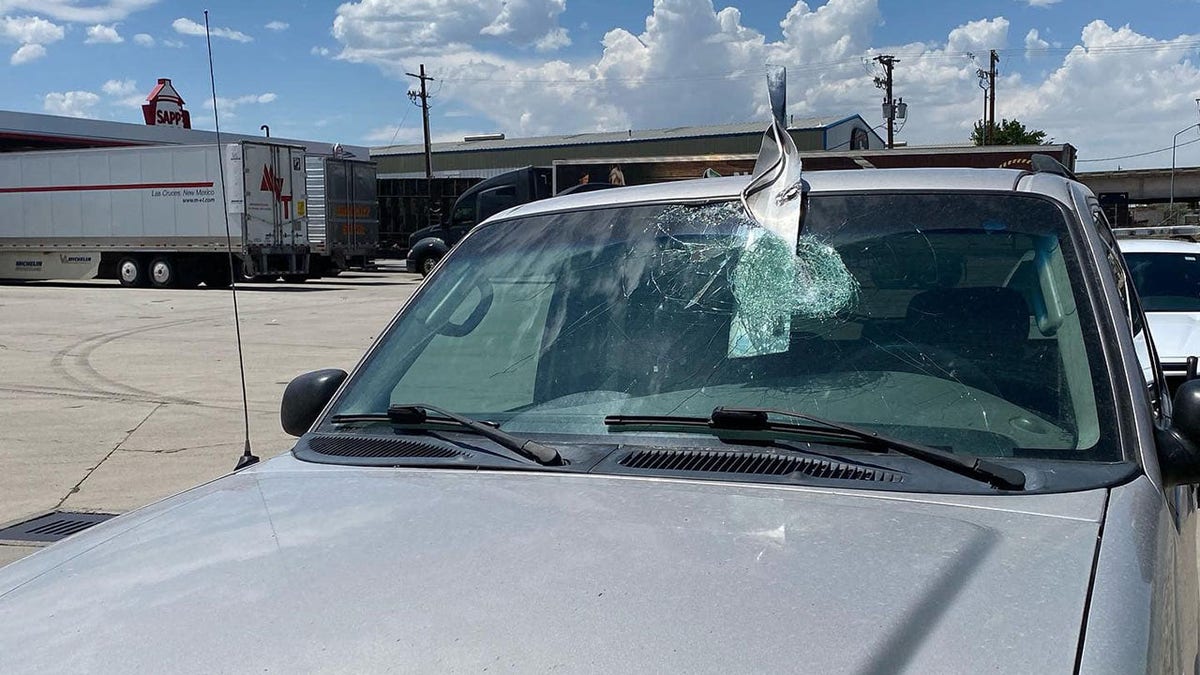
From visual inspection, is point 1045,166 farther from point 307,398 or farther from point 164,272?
point 164,272

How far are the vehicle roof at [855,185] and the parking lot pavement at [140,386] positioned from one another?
13.7ft

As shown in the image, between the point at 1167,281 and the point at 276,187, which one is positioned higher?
the point at 276,187

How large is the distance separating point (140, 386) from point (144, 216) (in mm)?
19524

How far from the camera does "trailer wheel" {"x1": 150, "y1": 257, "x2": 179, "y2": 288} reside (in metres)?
29.8

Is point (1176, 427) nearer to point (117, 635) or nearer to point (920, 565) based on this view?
point (920, 565)

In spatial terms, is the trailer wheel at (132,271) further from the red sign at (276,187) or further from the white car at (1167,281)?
the white car at (1167,281)

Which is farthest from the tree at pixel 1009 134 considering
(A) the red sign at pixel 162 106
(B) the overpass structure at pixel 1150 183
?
(A) the red sign at pixel 162 106

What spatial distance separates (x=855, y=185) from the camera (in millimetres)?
2680

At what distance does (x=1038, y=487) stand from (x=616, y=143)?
228 ft

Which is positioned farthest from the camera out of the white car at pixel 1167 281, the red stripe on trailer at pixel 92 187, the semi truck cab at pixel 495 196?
the red stripe on trailer at pixel 92 187

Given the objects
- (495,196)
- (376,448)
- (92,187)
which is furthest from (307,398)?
(92,187)

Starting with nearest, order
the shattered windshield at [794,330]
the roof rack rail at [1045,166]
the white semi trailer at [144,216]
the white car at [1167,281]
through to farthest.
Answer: the shattered windshield at [794,330]
the roof rack rail at [1045,166]
the white car at [1167,281]
the white semi trailer at [144,216]

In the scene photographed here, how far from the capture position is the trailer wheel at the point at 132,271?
30234mm

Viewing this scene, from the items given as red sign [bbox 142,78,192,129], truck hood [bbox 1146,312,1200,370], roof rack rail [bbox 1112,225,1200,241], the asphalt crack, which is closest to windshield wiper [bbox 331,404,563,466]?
the asphalt crack
